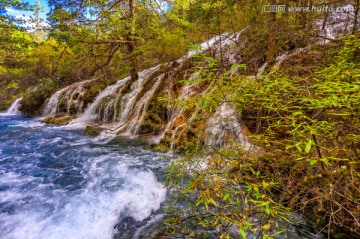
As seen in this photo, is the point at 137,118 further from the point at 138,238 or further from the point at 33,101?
the point at 33,101

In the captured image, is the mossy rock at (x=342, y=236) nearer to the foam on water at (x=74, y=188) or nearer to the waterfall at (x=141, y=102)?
the foam on water at (x=74, y=188)

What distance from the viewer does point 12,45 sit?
851 cm

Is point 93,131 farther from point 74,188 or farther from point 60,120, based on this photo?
point 74,188

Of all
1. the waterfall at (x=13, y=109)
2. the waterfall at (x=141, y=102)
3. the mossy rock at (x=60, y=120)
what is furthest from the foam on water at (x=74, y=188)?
the waterfall at (x=13, y=109)

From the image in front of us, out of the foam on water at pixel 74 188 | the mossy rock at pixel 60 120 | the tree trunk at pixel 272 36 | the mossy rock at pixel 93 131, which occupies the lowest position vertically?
the foam on water at pixel 74 188

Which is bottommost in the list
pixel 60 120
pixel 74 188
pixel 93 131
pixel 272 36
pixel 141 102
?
pixel 74 188

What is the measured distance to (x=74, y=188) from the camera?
447 cm

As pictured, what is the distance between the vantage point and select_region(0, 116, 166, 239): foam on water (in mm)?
3281

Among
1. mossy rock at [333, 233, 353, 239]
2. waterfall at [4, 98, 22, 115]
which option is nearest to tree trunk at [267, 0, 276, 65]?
mossy rock at [333, 233, 353, 239]

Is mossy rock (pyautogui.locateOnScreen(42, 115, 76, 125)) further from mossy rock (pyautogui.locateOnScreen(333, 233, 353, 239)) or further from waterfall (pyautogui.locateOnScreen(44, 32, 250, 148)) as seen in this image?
mossy rock (pyautogui.locateOnScreen(333, 233, 353, 239))

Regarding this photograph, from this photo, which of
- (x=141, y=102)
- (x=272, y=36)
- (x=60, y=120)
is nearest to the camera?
(x=272, y=36)

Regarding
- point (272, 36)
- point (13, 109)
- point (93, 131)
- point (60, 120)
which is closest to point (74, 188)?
point (93, 131)

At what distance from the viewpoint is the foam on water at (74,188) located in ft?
10.8

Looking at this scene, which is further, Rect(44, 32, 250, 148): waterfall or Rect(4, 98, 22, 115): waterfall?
Rect(4, 98, 22, 115): waterfall
